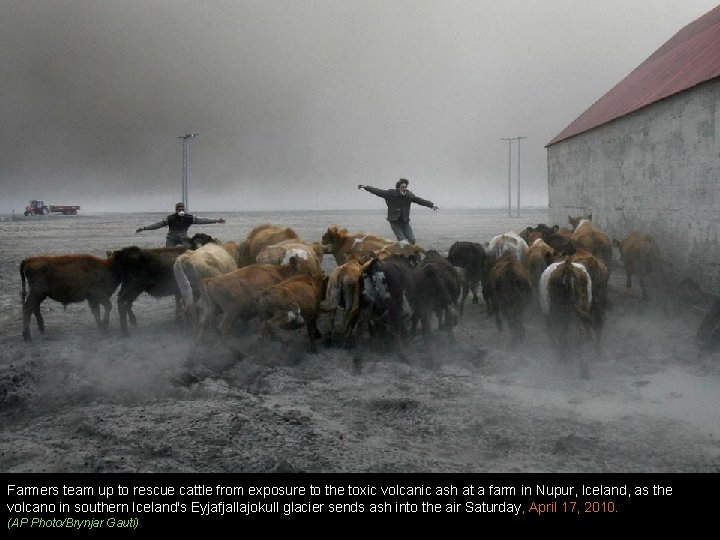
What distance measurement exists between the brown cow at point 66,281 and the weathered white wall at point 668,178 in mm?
10442

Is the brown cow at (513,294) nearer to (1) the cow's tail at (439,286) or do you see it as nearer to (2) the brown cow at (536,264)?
(1) the cow's tail at (439,286)

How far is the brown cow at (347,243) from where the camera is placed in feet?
43.0

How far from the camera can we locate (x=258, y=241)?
528 inches

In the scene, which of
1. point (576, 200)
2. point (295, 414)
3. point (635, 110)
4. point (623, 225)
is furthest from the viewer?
point (576, 200)

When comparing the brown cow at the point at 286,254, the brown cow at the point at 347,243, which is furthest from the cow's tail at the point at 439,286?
the brown cow at the point at 347,243

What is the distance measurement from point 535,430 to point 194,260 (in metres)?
6.26

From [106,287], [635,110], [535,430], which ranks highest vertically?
[635,110]

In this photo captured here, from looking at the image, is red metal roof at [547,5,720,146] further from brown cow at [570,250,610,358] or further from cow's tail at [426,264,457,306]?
cow's tail at [426,264,457,306]

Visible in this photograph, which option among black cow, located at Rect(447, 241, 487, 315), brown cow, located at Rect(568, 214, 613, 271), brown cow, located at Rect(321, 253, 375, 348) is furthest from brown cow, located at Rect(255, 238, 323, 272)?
brown cow, located at Rect(568, 214, 613, 271)

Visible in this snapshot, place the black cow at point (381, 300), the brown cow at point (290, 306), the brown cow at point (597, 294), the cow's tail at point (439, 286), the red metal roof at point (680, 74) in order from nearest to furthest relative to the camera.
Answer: the brown cow at point (290, 306) < the brown cow at point (597, 294) < the black cow at point (381, 300) < the cow's tail at point (439, 286) < the red metal roof at point (680, 74)

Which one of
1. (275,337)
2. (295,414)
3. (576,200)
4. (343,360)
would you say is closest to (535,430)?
(295,414)
